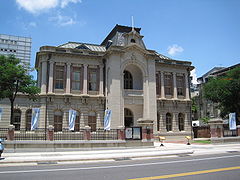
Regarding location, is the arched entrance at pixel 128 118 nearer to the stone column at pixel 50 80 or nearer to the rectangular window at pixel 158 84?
the rectangular window at pixel 158 84

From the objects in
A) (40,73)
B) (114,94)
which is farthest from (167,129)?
(40,73)

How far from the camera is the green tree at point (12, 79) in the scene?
22.8 m

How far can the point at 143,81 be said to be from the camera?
33.5m

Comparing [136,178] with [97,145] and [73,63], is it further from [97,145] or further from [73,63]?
[73,63]

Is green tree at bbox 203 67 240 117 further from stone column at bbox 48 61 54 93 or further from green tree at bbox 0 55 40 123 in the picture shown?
green tree at bbox 0 55 40 123

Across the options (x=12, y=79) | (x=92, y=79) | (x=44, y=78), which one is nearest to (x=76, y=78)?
(x=92, y=79)

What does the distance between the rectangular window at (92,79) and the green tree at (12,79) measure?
9.01 metres

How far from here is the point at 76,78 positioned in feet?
106

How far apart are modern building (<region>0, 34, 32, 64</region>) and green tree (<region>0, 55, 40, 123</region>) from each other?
8923 cm

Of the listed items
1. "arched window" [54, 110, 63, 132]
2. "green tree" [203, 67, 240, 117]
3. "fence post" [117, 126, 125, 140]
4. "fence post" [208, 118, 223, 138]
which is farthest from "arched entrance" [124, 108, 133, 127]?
"green tree" [203, 67, 240, 117]

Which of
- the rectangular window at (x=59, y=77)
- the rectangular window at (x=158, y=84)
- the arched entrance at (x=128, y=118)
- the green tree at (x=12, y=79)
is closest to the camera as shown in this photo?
the green tree at (x=12, y=79)

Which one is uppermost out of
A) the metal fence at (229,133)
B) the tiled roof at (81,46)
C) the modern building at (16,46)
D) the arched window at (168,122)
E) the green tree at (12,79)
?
the modern building at (16,46)

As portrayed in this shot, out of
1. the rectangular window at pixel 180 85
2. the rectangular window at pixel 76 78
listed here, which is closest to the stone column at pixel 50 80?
the rectangular window at pixel 76 78

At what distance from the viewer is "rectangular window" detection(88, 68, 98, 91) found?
32.7 meters
